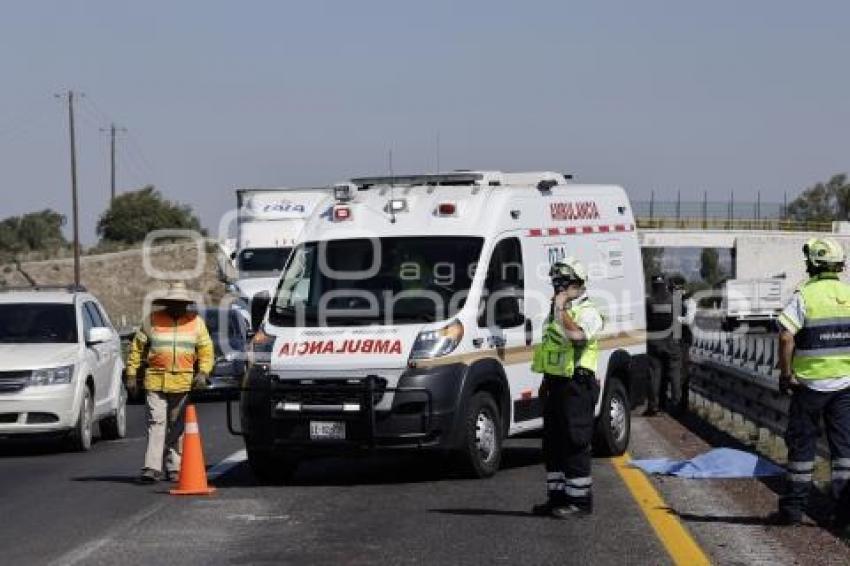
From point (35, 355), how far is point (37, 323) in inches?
37.9

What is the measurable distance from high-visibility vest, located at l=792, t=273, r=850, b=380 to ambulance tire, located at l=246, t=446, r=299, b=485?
4672mm

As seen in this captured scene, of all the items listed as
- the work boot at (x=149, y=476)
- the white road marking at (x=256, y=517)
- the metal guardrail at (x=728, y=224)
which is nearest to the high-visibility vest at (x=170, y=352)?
the work boot at (x=149, y=476)

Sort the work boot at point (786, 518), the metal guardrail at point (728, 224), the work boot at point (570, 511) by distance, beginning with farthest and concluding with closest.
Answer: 1. the metal guardrail at point (728, 224)
2. the work boot at point (570, 511)
3. the work boot at point (786, 518)

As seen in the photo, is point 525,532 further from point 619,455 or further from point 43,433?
point 43,433

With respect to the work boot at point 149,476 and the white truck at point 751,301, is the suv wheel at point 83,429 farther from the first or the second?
the white truck at point 751,301

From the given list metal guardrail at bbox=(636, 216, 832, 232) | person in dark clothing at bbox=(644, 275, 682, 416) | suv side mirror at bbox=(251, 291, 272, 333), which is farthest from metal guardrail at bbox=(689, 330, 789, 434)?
metal guardrail at bbox=(636, 216, 832, 232)

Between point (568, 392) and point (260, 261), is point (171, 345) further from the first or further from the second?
point (260, 261)

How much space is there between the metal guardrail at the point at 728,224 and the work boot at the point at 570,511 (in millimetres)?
82867

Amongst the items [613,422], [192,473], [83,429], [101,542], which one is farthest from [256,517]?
[83,429]

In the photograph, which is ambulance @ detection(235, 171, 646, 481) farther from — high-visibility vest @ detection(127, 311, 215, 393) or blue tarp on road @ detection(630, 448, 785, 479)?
blue tarp on road @ detection(630, 448, 785, 479)

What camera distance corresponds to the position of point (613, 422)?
15719 mm

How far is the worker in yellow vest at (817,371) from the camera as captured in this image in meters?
10.5

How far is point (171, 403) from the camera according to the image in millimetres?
14180

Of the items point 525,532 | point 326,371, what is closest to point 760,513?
point 525,532
